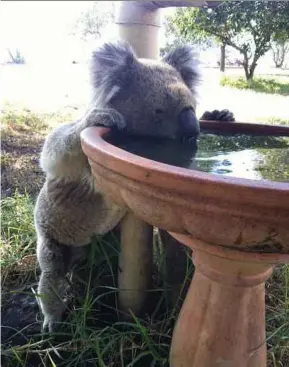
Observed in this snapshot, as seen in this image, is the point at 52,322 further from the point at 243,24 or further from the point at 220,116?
the point at 243,24

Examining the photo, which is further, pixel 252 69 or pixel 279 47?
pixel 252 69

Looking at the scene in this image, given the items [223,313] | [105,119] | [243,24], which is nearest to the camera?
[223,313]

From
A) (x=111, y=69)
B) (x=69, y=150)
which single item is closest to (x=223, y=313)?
(x=69, y=150)

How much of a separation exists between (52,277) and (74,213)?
0.22m

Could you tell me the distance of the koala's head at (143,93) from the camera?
107cm

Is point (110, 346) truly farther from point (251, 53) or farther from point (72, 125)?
point (251, 53)

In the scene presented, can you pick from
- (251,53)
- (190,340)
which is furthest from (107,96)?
(251,53)

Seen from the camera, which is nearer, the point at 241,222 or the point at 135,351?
the point at 241,222

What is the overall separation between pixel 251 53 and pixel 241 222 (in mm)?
2228

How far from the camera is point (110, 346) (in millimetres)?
1180

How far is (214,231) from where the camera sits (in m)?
0.65

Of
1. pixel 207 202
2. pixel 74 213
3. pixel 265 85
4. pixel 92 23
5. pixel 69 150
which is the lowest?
pixel 74 213

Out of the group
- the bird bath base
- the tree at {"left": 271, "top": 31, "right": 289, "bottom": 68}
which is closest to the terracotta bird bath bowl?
the bird bath base

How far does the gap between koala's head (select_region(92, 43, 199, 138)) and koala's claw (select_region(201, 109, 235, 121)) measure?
6.4 inches
